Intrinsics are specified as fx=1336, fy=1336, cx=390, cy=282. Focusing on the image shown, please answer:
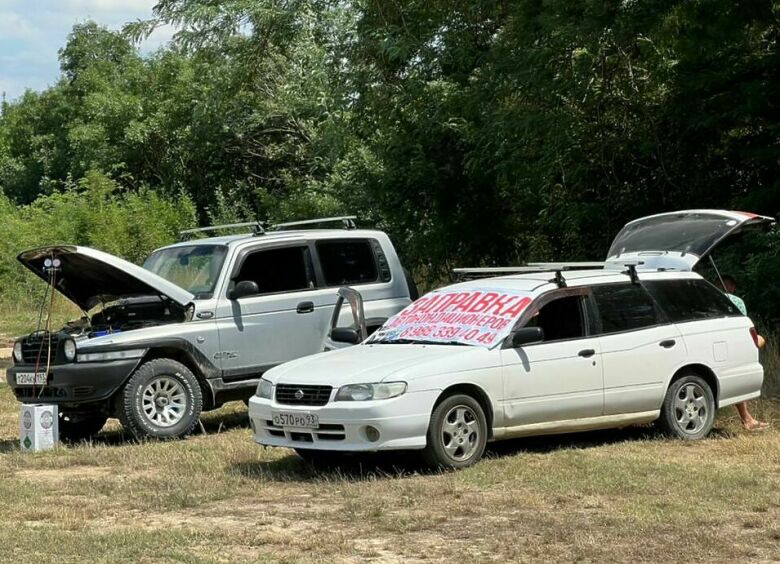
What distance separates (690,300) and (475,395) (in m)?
2.71

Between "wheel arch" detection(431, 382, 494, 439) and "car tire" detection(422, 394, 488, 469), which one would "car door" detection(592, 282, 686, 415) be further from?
"car tire" detection(422, 394, 488, 469)

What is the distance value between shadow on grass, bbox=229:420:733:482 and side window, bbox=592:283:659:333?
992 millimetres

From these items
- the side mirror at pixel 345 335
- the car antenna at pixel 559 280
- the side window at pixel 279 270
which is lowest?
the side mirror at pixel 345 335

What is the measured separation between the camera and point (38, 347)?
12547mm

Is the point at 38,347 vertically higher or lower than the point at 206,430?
higher

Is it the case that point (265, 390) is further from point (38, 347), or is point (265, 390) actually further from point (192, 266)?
point (192, 266)

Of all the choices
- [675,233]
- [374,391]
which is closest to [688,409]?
[675,233]

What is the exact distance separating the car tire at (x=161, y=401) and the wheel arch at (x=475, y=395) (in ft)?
11.5

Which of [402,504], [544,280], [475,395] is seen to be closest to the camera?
[402,504]

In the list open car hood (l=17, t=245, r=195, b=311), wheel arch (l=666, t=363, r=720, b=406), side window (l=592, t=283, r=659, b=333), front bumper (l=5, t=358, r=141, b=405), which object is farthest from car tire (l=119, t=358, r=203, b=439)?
wheel arch (l=666, t=363, r=720, b=406)

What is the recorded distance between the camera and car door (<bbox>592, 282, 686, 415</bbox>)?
11.1 m

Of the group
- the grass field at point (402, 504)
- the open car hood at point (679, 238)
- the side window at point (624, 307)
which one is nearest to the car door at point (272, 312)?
the grass field at point (402, 504)

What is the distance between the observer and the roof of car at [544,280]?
36.4ft

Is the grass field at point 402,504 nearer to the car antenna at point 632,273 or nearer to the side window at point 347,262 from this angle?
the car antenna at point 632,273
